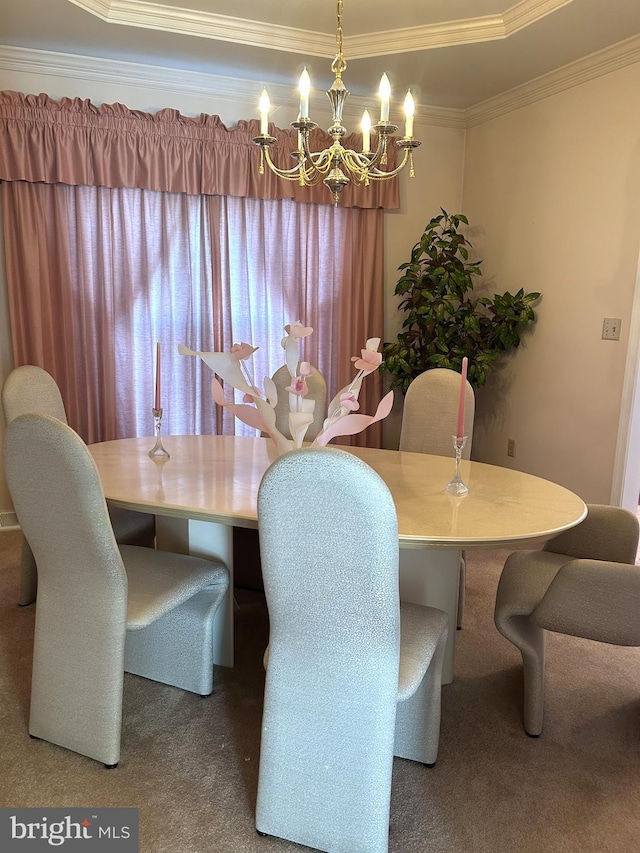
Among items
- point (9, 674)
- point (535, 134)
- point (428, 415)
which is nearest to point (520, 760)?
point (428, 415)

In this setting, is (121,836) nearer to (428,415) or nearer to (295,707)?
(295,707)

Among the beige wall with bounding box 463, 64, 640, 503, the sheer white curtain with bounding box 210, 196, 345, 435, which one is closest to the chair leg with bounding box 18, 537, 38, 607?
the sheer white curtain with bounding box 210, 196, 345, 435

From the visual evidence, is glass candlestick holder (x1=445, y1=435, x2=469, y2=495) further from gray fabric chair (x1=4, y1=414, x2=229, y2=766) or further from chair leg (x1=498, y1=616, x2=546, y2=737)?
gray fabric chair (x1=4, y1=414, x2=229, y2=766)

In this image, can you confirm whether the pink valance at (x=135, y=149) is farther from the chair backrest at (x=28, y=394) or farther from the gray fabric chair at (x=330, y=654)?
the gray fabric chair at (x=330, y=654)

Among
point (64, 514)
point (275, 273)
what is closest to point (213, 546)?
point (64, 514)

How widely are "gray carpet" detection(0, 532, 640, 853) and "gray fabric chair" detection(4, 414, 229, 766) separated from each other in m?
0.07

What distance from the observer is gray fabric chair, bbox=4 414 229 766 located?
1641mm

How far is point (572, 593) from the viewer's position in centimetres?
181

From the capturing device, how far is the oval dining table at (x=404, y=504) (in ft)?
5.79

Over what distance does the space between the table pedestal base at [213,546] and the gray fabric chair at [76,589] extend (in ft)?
0.61

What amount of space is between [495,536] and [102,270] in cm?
282

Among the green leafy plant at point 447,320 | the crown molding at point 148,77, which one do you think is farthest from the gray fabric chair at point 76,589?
the crown molding at point 148,77

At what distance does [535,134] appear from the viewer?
3.71m

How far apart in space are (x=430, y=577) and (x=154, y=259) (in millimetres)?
2563
